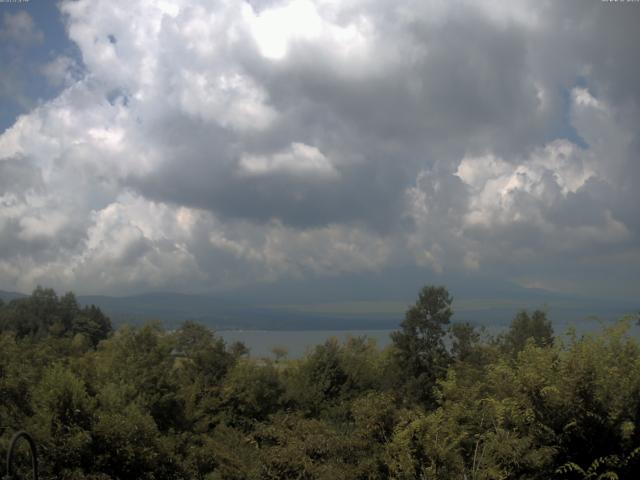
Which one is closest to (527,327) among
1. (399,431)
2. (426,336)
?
(426,336)

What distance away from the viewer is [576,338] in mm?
19625

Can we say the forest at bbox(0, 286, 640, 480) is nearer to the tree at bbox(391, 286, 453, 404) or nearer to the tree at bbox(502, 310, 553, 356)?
the tree at bbox(391, 286, 453, 404)

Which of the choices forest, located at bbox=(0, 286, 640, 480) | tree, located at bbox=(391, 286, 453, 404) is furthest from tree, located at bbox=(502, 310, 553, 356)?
forest, located at bbox=(0, 286, 640, 480)

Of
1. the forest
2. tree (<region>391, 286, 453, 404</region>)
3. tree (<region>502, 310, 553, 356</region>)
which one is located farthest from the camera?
tree (<region>502, 310, 553, 356</region>)

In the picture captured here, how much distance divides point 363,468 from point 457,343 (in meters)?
28.9

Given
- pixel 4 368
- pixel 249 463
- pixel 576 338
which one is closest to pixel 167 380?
pixel 4 368

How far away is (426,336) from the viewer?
141ft

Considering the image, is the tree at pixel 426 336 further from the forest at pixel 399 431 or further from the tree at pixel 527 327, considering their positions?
the forest at pixel 399 431

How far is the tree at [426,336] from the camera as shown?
42781mm

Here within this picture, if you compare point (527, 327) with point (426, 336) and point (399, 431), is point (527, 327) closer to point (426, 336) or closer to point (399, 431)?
point (426, 336)

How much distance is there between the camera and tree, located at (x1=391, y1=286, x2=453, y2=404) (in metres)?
42.8

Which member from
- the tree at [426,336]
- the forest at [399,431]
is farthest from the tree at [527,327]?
the forest at [399,431]

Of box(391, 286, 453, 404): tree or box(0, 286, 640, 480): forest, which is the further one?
box(391, 286, 453, 404): tree

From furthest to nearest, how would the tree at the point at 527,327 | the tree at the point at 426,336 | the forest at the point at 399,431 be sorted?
the tree at the point at 527,327 → the tree at the point at 426,336 → the forest at the point at 399,431
